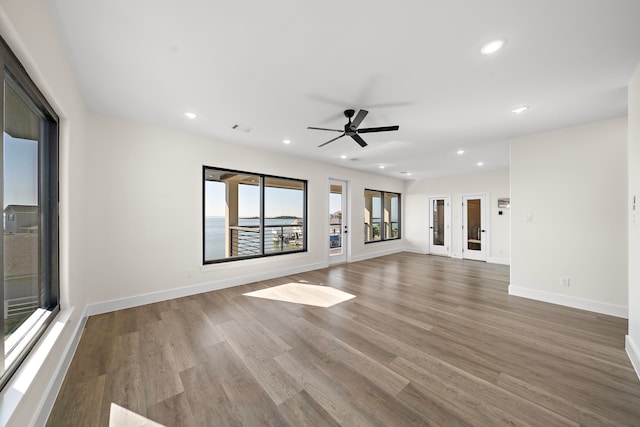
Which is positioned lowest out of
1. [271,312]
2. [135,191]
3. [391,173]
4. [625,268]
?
[271,312]

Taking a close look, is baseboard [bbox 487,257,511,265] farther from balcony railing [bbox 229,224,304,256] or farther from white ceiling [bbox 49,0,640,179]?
balcony railing [bbox 229,224,304,256]

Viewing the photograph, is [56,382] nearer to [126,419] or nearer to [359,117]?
[126,419]

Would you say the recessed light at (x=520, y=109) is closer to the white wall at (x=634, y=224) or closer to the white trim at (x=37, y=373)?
the white wall at (x=634, y=224)

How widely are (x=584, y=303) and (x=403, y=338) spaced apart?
2979mm

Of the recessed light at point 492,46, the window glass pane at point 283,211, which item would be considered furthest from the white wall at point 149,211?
the recessed light at point 492,46

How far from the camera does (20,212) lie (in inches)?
60.7

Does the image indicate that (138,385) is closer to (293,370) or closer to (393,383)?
(293,370)

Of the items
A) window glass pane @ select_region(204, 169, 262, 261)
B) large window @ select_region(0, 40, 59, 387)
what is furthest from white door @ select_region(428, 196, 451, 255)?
large window @ select_region(0, 40, 59, 387)

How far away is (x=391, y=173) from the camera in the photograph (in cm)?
745

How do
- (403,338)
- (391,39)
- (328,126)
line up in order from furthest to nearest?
(328,126) → (403,338) → (391,39)

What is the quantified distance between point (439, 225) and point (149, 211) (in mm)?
8001

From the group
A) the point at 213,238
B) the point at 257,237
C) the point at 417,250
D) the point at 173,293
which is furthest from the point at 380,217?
the point at 173,293

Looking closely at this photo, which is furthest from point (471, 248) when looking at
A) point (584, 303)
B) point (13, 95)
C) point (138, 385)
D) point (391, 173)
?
point (13, 95)

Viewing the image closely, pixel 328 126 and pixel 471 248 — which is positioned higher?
pixel 328 126
